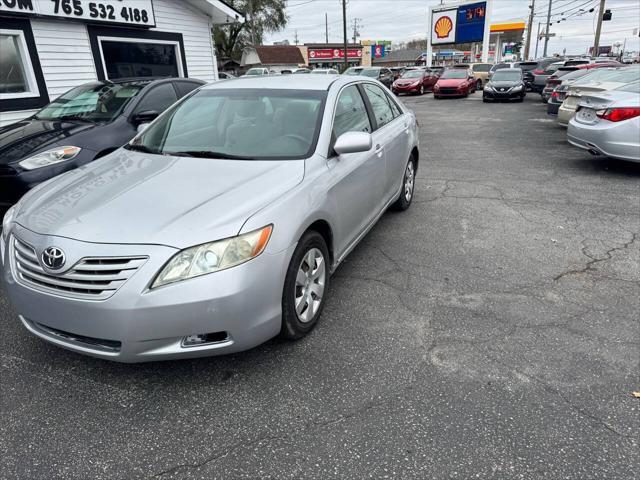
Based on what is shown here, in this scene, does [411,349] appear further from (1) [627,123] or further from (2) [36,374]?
(1) [627,123]

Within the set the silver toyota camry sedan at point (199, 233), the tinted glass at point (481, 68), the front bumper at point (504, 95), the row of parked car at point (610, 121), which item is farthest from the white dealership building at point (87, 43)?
the tinted glass at point (481, 68)

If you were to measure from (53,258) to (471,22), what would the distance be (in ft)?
116

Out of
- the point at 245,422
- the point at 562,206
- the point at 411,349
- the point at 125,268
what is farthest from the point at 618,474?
the point at 562,206

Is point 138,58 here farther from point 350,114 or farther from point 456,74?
point 456,74

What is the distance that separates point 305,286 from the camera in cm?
289

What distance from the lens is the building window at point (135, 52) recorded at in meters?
10.1

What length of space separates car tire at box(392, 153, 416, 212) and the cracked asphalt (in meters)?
1.19

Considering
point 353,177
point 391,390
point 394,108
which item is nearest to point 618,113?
point 394,108

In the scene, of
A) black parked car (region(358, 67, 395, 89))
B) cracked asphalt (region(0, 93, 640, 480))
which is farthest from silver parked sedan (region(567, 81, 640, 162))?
black parked car (region(358, 67, 395, 89))

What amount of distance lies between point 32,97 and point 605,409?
10.2 m

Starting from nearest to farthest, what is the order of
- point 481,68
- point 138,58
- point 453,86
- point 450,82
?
point 138,58 → point 453,86 → point 450,82 → point 481,68

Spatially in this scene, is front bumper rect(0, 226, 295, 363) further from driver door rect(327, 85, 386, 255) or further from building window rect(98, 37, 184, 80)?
building window rect(98, 37, 184, 80)

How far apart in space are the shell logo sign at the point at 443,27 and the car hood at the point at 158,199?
1375 inches

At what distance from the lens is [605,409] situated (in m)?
2.39
